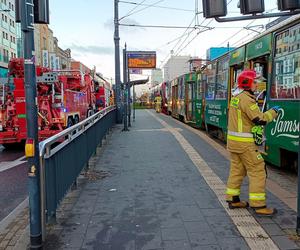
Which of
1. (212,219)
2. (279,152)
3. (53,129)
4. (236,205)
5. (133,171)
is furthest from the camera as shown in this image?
(53,129)

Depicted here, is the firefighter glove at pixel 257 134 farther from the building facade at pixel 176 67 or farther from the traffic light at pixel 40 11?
the building facade at pixel 176 67

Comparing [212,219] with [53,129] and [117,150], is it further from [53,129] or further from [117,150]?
[53,129]

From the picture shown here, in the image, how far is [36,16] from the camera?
3.83 metres

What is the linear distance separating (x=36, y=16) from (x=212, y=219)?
306 cm

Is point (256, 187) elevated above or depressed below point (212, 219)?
above

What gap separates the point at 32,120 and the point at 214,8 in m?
2.39

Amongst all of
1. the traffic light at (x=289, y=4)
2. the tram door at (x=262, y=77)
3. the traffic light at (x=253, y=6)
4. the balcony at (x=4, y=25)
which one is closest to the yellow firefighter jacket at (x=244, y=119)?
the traffic light at (x=253, y=6)

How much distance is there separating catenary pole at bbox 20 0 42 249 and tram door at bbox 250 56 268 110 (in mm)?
4896

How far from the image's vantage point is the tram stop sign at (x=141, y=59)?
21.8 m

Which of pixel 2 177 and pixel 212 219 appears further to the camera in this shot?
pixel 2 177

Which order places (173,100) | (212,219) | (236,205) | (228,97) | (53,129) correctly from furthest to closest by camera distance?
1. (173,100)
2. (53,129)
3. (228,97)
4. (236,205)
5. (212,219)

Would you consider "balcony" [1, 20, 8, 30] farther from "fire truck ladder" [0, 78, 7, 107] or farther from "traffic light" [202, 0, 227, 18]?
"traffic light" [202, 0, 227, 18]

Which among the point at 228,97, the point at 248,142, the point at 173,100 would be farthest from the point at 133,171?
the point at 173,100

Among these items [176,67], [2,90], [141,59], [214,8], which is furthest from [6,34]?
[214,8]
